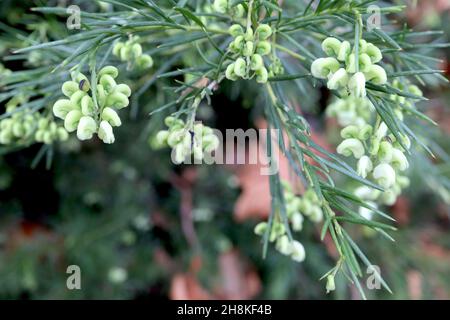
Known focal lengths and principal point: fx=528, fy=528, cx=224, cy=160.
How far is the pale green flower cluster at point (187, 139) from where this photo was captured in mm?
517

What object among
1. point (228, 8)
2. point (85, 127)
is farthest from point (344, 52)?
point (85, 127)

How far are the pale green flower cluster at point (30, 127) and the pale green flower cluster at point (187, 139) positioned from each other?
0.49 feet

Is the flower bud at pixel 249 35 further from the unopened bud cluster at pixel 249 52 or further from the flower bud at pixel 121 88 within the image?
the flower bud at pixel 121 88

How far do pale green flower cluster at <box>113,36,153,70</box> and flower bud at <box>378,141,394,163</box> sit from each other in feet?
0.88

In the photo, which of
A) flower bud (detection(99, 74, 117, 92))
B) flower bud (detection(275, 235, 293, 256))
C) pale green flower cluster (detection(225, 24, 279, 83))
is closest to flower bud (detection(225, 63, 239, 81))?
pale green flower cluster (detection(225, 24, 279, 83))

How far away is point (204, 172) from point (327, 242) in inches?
14.2

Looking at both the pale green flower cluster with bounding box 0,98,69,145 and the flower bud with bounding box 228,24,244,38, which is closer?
the flower bud with bounding box 228,24,244,38

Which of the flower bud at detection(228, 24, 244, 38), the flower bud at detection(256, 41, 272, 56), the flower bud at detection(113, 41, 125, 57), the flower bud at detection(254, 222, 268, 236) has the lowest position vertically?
the flower bud at detection(254, 222, 268, 236)

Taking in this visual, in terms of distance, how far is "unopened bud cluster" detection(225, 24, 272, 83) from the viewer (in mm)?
472

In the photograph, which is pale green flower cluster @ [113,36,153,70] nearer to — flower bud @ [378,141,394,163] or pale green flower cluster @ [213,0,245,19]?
pale green flower cluster @ [213,0,245,19]

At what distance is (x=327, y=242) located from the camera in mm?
1297

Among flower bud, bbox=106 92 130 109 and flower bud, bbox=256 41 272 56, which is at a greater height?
flower bud, bbox=256 41 272 56
